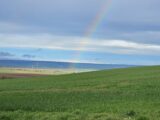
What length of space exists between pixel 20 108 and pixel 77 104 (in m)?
2.51

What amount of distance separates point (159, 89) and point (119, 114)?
9.42m

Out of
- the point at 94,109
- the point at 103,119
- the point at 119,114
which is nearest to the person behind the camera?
the point at 103,119

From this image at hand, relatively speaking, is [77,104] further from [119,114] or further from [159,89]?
[159,89]

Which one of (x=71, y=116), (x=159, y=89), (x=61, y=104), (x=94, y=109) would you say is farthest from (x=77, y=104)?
(x=159, y=89)

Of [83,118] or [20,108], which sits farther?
[20,108]

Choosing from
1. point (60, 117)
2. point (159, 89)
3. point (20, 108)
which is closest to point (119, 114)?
point (60, 117)

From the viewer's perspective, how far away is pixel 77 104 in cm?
1939

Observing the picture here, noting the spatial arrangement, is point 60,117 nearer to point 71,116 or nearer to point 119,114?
point 71,116

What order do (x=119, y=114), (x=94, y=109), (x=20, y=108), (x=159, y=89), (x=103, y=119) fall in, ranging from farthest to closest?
(x=159, y=89) → (x=20, y=108) → (x=94, y=109) → (x=119, y=114) → (x=103, y=119)

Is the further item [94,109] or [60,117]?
[94,109]

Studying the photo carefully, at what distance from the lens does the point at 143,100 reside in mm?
19875

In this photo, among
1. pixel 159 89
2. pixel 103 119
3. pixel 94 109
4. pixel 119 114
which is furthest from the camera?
pixel 159 89

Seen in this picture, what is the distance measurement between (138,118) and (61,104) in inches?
212

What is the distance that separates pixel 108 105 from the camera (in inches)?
724
